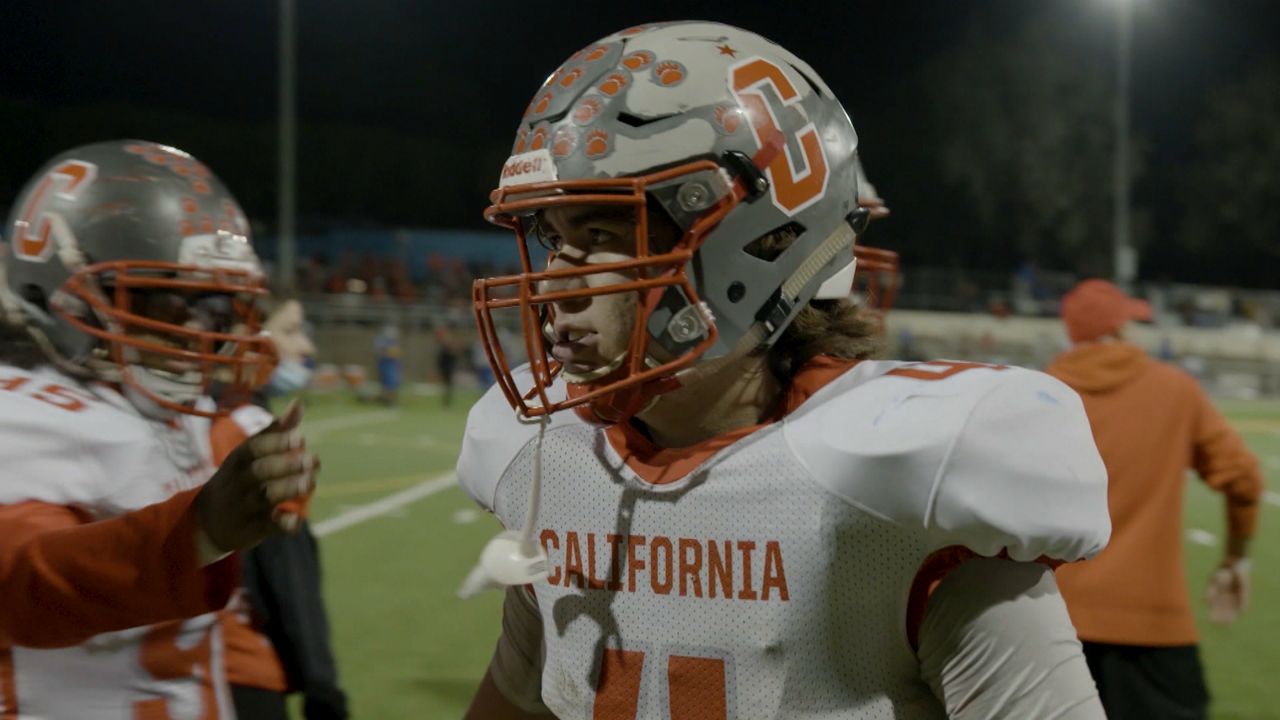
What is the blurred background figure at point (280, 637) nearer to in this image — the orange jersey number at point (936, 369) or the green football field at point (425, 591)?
the orange jersey number at point (936, 369)

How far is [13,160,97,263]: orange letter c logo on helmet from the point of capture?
8.20 ft

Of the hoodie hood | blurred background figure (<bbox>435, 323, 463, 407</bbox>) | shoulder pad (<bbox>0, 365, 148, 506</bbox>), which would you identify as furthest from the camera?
blurred background figure (<bbox>435, 323, 463, 407</bbox>)

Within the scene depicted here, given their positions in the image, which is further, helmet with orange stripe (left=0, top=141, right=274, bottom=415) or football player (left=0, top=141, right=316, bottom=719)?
helmet with orange stripe (left=0, top=141, right=274, bottom=415)

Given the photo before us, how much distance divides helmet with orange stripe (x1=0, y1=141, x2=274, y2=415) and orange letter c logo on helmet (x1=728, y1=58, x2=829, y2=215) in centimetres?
110

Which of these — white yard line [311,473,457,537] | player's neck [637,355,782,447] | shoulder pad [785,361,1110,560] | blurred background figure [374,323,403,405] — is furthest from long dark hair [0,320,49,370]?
blurred background figure [374,323,403,405]

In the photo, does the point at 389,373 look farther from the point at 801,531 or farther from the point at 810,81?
the point at 801,531

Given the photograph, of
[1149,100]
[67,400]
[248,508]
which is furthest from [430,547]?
[1149,100]

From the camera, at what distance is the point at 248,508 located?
161 cm

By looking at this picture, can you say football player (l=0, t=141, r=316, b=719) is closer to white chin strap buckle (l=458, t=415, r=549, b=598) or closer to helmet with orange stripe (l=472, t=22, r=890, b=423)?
white chin strap buckle (l=458, t=415, r=549, b=598)

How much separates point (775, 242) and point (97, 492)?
3.92 feet

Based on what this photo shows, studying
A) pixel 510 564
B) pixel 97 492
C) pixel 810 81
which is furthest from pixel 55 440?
pixel 810 81

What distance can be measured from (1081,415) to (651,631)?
23.6 inches

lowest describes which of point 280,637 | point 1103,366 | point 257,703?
point 257,703

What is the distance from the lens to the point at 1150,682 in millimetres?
3721
